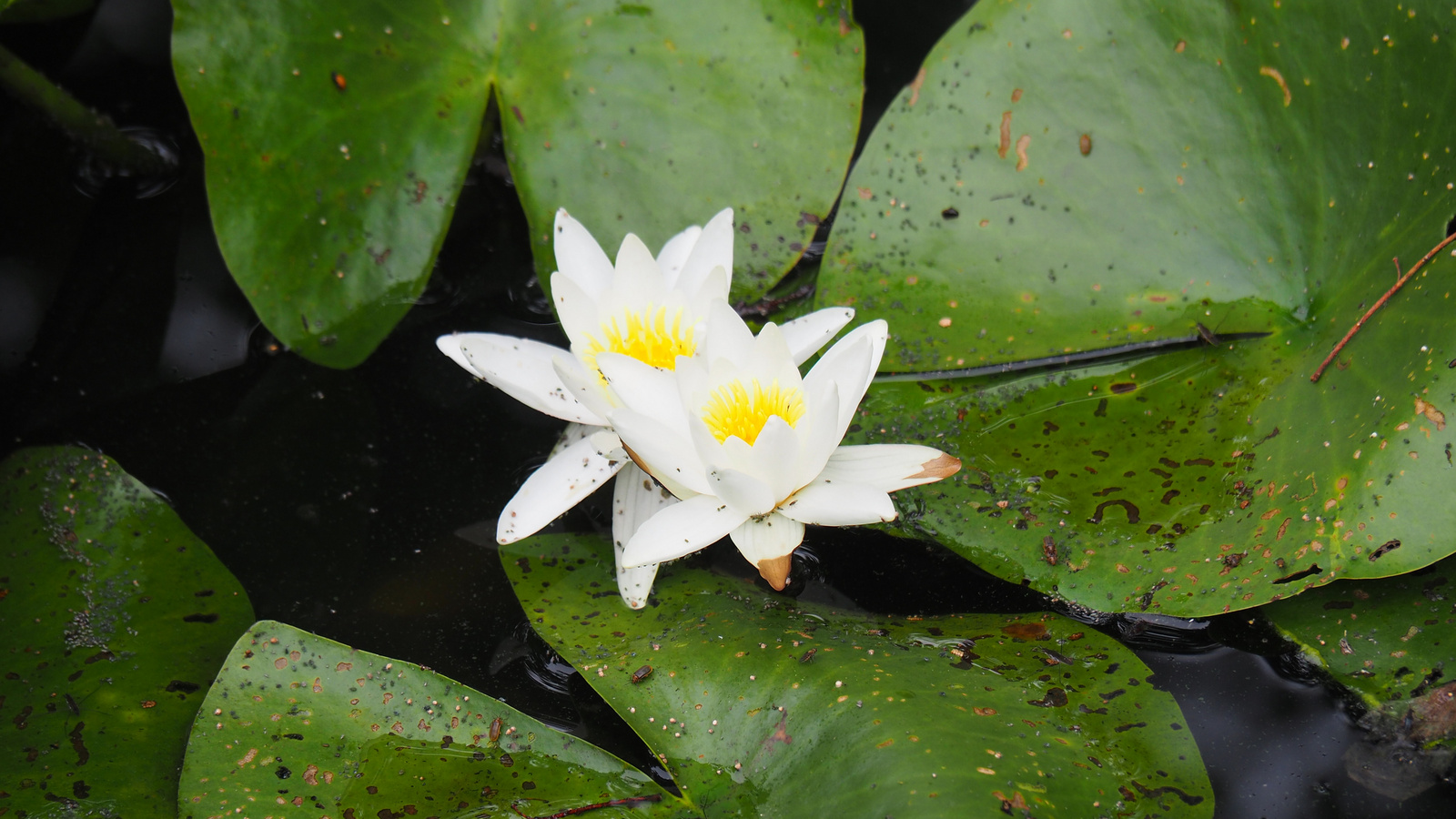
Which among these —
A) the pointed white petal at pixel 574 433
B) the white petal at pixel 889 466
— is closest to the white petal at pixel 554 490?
the pointed white petal at pixel 574 433

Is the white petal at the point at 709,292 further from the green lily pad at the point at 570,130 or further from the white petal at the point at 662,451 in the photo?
the green lily pad at the point at 570,130

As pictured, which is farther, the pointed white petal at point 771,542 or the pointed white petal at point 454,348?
the pointed white petal at point 454,348

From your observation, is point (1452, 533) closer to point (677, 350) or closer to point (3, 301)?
point (677, 350)

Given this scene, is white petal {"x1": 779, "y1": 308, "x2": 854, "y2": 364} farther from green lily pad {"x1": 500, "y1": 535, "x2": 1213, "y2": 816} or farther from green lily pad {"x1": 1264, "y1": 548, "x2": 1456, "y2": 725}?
green lily pad {"x1": 1264, "y1": 548, "x2": 1456, "y2": 725}

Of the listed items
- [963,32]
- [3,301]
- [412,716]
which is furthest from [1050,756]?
[3,301]

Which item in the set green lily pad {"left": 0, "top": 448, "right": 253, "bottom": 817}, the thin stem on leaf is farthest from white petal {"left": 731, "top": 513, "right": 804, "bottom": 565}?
the thin stem on leaf
